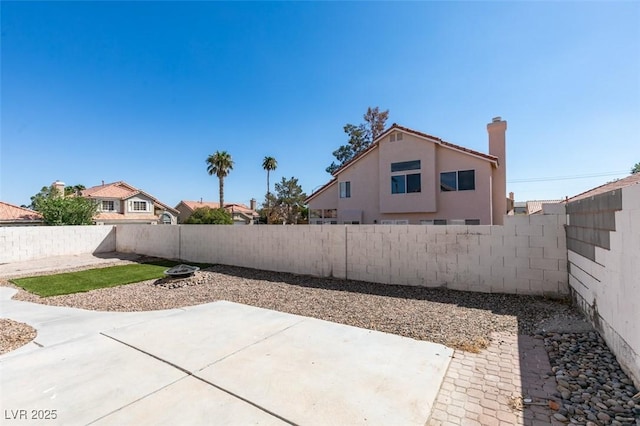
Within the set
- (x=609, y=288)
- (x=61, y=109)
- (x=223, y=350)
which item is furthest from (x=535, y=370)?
(x=61, y=109)

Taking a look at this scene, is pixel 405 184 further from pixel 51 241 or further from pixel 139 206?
pixel 139 206

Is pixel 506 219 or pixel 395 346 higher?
pixel 506 219

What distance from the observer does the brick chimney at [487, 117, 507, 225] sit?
53.3 ft

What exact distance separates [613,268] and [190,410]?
5.59 m

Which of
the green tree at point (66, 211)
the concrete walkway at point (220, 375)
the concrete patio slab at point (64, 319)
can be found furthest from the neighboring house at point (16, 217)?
the concrete walkway at point (220, 375)

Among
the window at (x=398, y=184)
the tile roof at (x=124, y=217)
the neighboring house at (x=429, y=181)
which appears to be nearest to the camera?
the neighboring house at (x=429, y=181)

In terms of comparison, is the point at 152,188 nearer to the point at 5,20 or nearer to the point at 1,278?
the point at 1,278

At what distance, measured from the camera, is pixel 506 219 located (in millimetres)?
7223

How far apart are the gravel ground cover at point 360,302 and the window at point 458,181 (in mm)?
9945

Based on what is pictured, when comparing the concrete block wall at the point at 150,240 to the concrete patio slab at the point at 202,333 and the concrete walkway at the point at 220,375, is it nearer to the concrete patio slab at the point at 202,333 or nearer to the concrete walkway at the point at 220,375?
the concrete patio slab at the point at 202,333

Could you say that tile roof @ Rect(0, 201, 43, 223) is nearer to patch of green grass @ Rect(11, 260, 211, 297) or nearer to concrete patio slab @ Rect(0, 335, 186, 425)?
patch of green grass @ Rect(11, 260, 211, 297)

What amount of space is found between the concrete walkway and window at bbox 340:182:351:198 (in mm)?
14881

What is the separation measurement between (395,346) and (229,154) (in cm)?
3561

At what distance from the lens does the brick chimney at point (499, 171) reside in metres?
16.2
